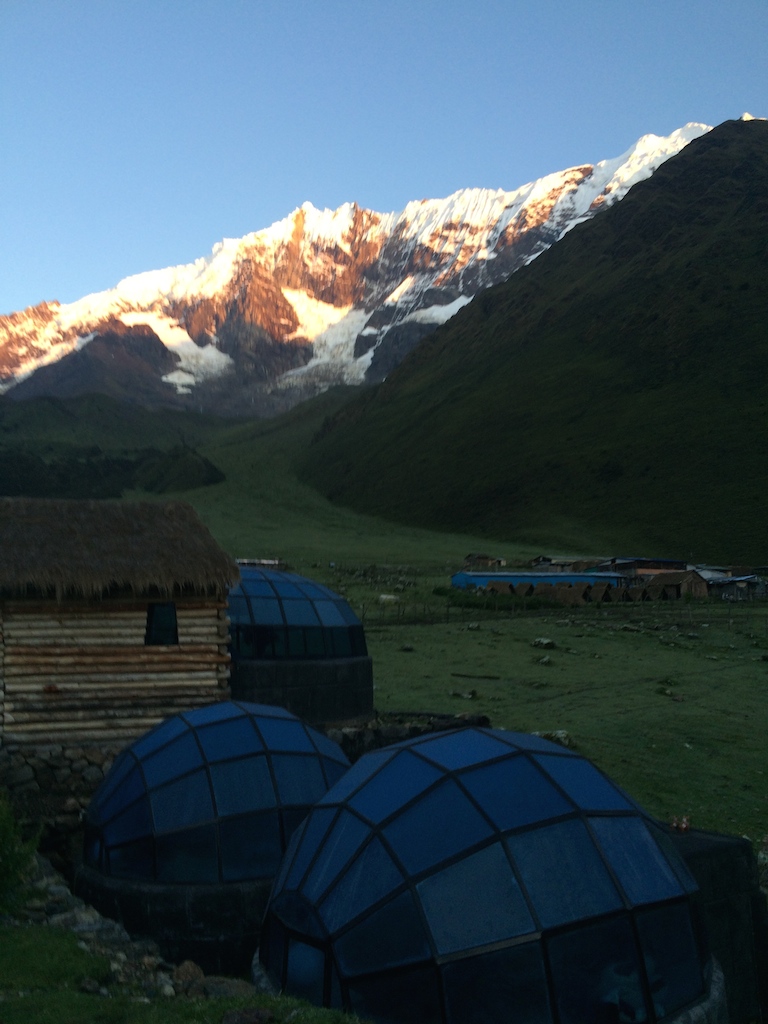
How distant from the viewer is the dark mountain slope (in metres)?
99.1

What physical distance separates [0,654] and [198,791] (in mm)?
7934

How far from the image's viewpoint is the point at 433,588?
61.9m

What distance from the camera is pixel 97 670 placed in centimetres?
1970

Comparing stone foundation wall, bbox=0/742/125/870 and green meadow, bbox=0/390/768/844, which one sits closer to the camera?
Answer: stone foundation wall, bbox=0/742/125/870

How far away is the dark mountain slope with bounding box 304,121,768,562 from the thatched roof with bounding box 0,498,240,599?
7121 cm

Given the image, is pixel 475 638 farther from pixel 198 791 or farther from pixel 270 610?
pixel 198 791

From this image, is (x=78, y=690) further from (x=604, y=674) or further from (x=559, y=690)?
(x=604, y=674)

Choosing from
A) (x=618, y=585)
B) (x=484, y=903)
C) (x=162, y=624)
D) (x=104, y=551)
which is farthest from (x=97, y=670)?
(x=618, y=585)

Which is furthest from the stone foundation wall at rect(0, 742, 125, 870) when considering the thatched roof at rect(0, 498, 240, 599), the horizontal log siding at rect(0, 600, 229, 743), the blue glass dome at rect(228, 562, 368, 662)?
the blue glass dome at rect(228, 562, 368, 662)

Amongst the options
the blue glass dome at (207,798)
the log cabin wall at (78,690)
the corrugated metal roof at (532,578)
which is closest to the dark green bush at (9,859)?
the blue glass dome at (207,798)

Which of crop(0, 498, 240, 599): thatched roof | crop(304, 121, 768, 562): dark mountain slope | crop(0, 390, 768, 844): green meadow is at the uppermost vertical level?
crop(304, 121, 768, 562): dark mountain slope

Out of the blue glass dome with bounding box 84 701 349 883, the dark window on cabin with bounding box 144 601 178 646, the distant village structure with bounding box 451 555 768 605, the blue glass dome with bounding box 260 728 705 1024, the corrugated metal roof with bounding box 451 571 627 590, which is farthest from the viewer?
the corrugated metal roof with bounding box 451 571 627 590

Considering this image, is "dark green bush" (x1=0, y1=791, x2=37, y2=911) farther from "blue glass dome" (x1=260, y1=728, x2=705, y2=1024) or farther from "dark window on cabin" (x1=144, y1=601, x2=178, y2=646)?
"dark window on cabin" (x1=144, y1=601, x2=178, y2=646)

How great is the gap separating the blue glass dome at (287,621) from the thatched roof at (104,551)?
8.05ft
